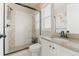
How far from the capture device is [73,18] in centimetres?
164

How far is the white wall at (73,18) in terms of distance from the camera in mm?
1543

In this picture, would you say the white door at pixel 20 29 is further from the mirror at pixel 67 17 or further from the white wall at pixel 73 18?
the white wall at pixel 73 18

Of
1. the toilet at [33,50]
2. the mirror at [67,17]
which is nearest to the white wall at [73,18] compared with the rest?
the mirror at [67,17]

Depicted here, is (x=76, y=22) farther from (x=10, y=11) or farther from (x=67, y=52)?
(x=10, y=11)

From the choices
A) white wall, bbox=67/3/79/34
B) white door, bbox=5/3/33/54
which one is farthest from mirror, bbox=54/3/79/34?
white door, bbox=5/3/33/54

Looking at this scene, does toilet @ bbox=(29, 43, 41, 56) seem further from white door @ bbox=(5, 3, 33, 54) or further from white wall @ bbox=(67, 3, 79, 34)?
white wall @ bbox=(67, 3, 79, 34)

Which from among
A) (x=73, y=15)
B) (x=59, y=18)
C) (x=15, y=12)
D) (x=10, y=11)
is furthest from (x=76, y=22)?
(x=10, y=11)

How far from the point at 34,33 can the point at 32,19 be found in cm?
20

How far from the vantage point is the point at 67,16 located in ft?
5.93

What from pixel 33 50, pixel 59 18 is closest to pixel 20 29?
pixel 33 50

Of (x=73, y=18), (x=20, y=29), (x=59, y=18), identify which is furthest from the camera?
(x=59, y=18)

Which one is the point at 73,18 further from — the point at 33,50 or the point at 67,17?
the point at 33,50

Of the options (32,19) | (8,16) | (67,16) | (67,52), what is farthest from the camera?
(67,16)

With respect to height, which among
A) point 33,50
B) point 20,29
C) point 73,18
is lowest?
point 33,50
